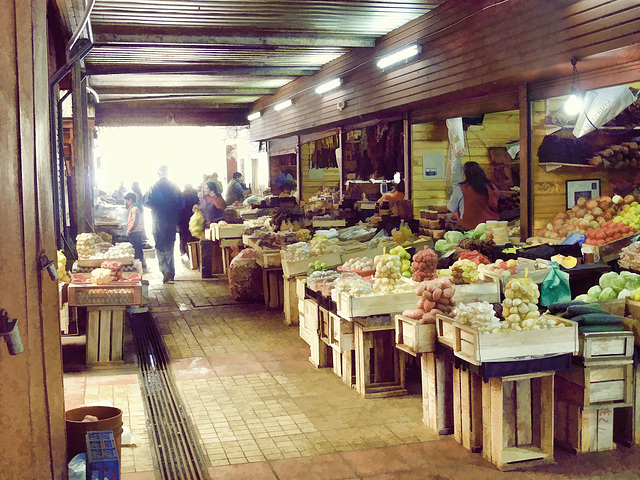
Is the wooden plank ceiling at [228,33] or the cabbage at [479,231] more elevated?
the wooden plank ceiling at [228,33]

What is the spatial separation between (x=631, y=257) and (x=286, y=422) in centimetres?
366

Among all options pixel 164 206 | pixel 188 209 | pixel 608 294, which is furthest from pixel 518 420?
pixel 188 209

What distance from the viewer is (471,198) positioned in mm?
10633

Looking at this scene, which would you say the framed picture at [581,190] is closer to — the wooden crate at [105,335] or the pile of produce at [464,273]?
the pile of produce at [464,273]

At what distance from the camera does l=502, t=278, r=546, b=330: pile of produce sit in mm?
4801

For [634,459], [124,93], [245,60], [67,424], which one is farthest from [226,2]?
[124,93]

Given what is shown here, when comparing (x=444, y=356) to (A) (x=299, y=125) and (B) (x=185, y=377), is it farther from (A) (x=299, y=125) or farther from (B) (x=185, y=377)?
(A) (x=299, y=125)

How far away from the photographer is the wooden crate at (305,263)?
913 cm

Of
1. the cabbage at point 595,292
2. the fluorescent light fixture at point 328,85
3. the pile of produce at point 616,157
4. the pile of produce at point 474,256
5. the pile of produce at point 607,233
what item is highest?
the fluorescent light fixture at point 328,85

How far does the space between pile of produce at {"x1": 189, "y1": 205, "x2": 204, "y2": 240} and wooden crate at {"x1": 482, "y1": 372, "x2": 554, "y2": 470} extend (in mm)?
10769

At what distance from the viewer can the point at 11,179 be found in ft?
8.90

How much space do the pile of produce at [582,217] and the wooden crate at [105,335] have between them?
16.9 ft

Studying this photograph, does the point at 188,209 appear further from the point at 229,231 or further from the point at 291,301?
the point at 291,301

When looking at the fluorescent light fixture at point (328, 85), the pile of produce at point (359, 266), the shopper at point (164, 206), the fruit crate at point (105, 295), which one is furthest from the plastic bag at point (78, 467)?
the fluorescent light fixture at point (328, 85)
